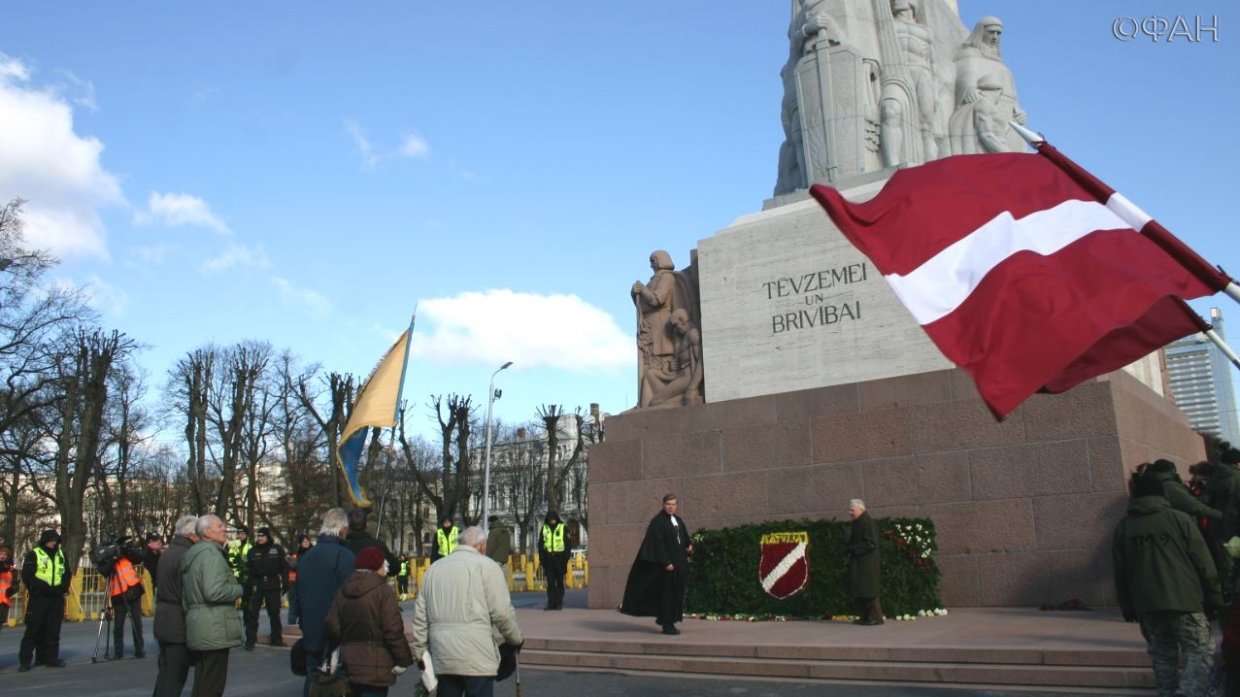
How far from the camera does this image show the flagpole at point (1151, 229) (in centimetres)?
424

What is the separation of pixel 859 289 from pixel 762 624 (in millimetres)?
4277

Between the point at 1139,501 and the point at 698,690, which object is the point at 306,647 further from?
the point at 1139,501

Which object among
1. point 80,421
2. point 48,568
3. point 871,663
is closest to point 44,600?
point 48,568

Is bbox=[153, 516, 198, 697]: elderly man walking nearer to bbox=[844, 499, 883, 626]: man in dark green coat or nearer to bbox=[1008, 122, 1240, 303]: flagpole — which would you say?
bbox=[1008, 122, 1240, 303]: flagpole

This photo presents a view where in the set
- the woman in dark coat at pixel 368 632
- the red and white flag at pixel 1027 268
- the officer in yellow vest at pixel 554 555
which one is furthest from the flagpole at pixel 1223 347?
the officer in yellow vest at pixel 554 555

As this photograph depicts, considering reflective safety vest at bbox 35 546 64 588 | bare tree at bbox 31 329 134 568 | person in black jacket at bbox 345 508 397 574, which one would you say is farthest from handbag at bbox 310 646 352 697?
bare tree at bbox 31 329 134 568

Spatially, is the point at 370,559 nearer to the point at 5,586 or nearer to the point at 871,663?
the point at 871,663

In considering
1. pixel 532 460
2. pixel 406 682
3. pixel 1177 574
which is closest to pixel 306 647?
pixel 406 682

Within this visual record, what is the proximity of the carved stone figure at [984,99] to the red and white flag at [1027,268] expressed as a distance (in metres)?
9.72

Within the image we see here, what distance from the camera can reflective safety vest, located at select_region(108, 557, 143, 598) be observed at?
12.1 m

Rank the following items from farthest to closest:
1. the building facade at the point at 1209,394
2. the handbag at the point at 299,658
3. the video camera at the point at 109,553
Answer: the building facade at the point at 1209,394 → the video camera at the point at 109,553 → the handbag at the point at 299,658

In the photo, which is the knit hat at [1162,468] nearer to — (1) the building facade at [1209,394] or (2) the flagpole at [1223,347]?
(2) the flagpole at [1223,347]

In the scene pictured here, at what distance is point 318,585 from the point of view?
6441 mm

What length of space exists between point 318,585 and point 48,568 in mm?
7217
